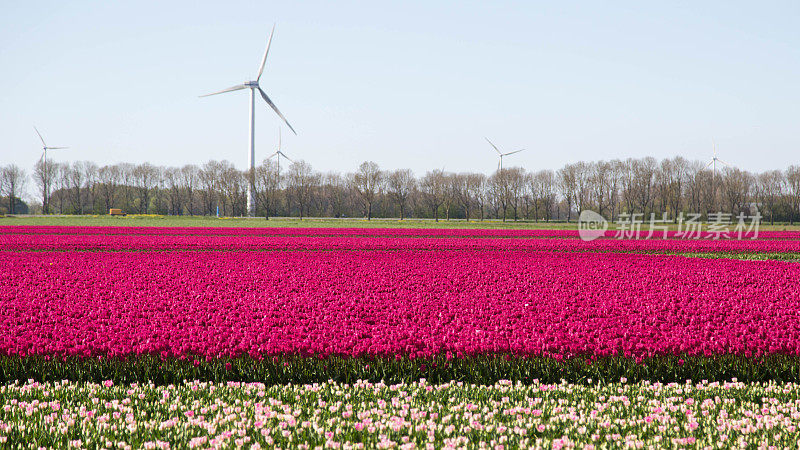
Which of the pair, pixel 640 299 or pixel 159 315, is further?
pixel 640 299

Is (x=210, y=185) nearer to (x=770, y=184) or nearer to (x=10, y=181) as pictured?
(x=10, y=181)

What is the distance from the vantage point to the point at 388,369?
19.9 ft

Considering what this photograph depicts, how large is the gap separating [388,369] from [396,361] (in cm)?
24

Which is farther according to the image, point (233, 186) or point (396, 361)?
point (233, 186)

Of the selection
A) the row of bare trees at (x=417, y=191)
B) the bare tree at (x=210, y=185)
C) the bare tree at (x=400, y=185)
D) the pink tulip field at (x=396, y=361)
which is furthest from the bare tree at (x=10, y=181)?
the pink tulip field at (x=396, y=361)

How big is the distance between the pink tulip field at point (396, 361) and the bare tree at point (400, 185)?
81.0 m

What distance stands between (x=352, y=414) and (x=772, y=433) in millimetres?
3333

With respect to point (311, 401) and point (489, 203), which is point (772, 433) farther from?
point (489, 203)

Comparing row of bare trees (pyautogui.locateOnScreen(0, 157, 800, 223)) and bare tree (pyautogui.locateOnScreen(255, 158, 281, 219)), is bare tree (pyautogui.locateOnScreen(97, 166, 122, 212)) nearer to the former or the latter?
row of bare trees (pyautogui.locateOnScreen(0, 157, 800, 223))

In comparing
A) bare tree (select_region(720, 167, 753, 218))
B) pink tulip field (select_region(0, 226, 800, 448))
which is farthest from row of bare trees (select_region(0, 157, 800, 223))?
pink tulip field (select_region(0, 226, 800, 448))

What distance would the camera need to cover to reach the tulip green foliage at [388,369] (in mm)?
5992

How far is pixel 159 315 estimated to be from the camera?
8.46m

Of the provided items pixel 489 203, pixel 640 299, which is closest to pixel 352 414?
pixel 640 299

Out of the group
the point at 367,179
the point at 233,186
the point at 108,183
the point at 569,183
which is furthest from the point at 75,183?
the point at 569,183
